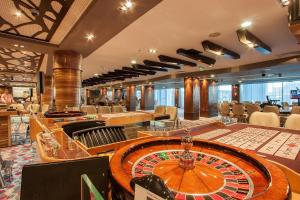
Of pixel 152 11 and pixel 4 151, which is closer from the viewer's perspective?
pixel 152 11

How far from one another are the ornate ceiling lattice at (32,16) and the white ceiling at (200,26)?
134 centimetres

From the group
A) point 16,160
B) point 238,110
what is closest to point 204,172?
point 16,160

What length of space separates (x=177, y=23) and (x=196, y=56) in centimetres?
271

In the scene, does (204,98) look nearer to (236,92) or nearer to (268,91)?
(236,92)

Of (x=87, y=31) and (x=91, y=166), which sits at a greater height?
(x=87, y=31)

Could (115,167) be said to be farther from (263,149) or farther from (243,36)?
(243,36)

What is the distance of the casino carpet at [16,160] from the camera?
8.19 ft

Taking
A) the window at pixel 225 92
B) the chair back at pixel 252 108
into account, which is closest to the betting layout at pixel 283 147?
the chair back at pixel 252 108

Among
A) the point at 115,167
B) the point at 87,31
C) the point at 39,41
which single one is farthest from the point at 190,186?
the point at 39,41

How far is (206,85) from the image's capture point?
12156mm

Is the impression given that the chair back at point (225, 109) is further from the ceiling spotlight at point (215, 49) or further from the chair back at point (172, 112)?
the chair back at point (172, 112)

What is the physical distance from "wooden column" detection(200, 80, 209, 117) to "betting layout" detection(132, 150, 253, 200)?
11666mm

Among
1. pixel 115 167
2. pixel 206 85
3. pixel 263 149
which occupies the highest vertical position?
pixel 206 85

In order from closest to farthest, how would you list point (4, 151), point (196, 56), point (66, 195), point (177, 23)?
point (66, 195) → point (177, 23) → point (4, 151) → point (196, 56)
